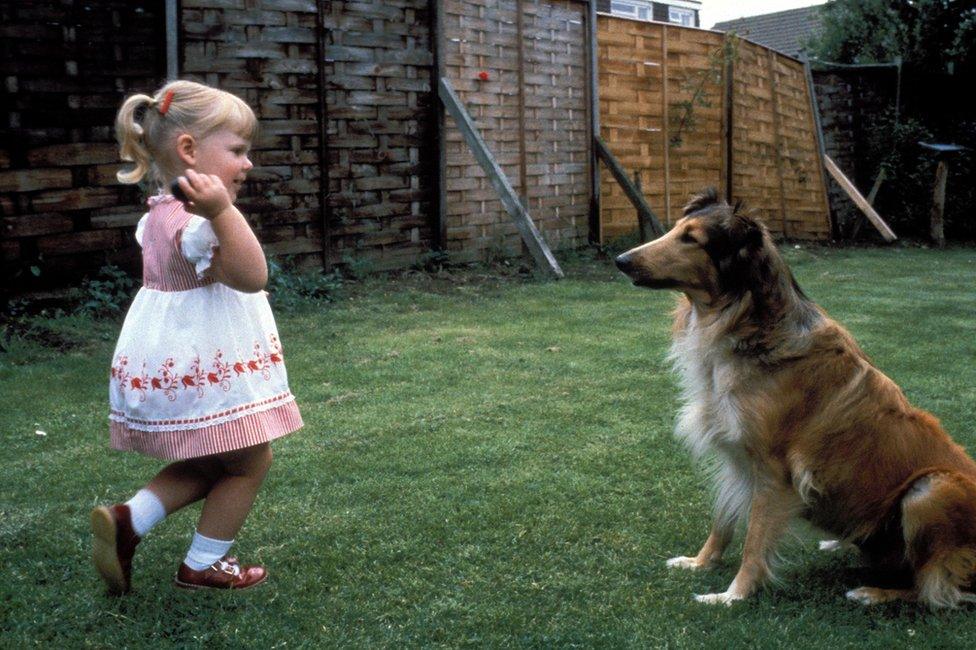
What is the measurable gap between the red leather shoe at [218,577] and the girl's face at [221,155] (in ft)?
3.58

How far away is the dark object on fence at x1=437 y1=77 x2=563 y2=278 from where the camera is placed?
360 inches

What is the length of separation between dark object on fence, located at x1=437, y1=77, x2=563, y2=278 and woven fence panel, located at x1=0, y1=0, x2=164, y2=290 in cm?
296

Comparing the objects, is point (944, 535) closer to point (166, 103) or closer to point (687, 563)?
point (687, 563)

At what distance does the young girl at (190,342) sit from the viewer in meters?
2.58

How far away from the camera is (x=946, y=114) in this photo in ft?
53.0

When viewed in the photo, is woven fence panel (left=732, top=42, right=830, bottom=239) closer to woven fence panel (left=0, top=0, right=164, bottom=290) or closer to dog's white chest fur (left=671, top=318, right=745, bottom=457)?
woven fence panel (left=0, top=0, right=164, bottom=290)

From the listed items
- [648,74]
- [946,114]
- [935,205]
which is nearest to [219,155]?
[648,74]

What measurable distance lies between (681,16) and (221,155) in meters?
35.3

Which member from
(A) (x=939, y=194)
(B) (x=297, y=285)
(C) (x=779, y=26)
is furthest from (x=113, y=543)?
(C) (x=779, y=26)

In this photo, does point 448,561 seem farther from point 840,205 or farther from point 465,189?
point 840,205

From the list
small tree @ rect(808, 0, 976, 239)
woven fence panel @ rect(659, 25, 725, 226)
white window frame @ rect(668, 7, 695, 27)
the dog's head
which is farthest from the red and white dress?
white window frame @ rect(668, 7, 695, 27)

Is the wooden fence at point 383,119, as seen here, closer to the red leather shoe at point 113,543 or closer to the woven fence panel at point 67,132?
the woven fence panel at point 67,132

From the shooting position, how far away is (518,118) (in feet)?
33.8

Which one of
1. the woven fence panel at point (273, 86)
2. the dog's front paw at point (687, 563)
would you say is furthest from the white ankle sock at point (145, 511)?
the woven fence panel at point (273, 86)
